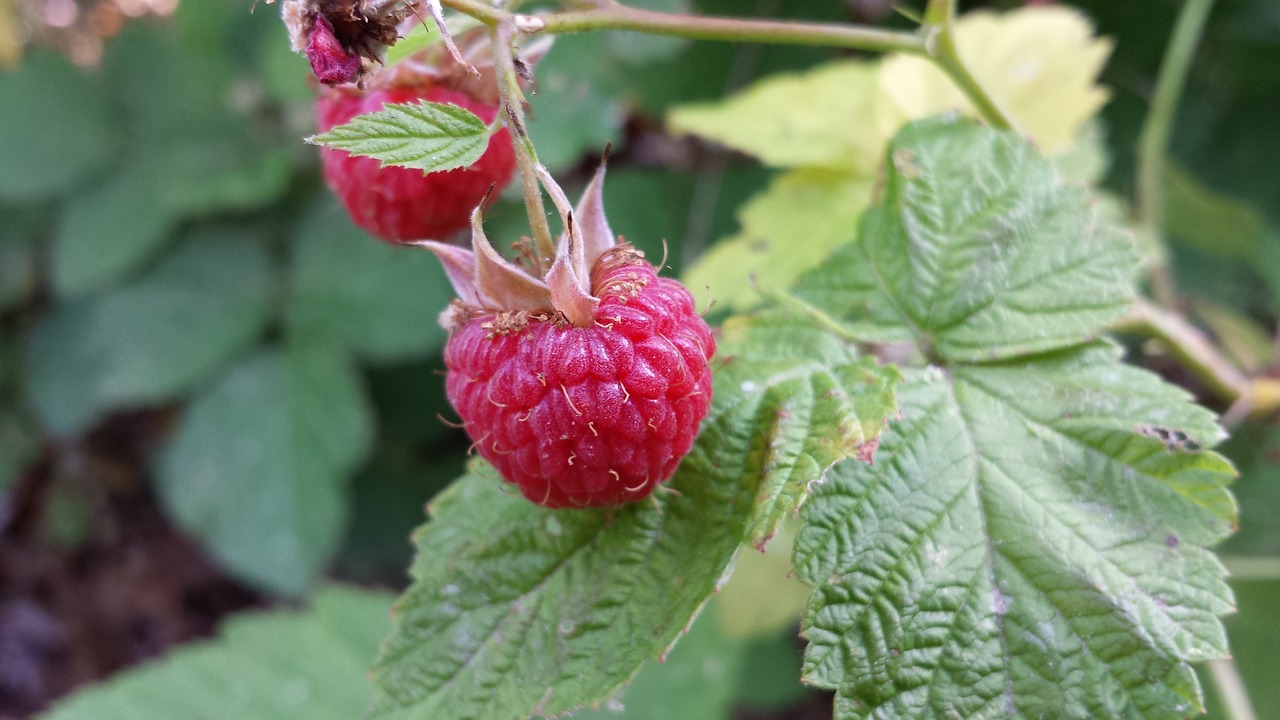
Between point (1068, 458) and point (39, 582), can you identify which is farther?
point (39, 582)

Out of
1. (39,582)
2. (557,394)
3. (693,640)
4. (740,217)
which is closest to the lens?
(557,394)

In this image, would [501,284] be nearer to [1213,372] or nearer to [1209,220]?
[1213,372]

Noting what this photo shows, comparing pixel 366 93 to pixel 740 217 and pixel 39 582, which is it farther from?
pixel 39 582

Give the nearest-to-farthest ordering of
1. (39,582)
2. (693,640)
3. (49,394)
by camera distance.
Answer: (693,640) < (49,394) < (39,582)

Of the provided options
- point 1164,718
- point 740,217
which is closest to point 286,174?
point 740,217

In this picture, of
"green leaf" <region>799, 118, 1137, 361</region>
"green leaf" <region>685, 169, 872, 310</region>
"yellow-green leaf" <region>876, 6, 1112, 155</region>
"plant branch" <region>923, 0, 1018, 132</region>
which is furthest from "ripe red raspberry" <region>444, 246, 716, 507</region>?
"yellow-green leaf" <region>876, 6, 1112, 155</region>

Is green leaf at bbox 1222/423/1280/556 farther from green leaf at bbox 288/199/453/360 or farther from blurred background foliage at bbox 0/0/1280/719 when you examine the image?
green leaf at bbox 288/199/453/360
